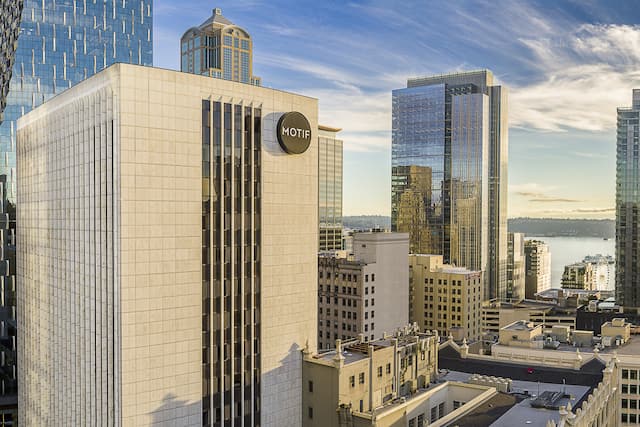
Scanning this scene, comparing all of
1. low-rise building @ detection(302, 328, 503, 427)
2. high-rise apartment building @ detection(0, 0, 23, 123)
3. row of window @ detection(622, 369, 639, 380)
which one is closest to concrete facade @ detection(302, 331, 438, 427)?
low-rise building @ detection(302, 328, 503, 427)

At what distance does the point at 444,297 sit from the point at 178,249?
136 metres

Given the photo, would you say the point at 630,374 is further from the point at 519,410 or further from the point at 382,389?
the point at 382,389

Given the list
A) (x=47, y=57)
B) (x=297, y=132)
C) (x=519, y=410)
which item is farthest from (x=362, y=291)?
(x=47, y=57)

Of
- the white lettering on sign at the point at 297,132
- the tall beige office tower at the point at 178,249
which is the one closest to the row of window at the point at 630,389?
the tall beige office tower at the point at 178,249

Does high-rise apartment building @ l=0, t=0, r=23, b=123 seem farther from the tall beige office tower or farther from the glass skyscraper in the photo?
the glass skyscraper

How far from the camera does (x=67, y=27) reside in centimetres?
12225

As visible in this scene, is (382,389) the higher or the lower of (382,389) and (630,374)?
the higher

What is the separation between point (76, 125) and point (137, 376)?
2596cm

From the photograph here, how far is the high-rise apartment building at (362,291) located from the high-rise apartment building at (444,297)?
39825 mm

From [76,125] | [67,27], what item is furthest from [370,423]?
[67,27]

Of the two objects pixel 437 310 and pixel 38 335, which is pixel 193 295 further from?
pixel 437 310

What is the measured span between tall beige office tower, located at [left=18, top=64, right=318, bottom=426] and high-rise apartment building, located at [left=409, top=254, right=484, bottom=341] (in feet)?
388

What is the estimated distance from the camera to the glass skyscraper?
111m

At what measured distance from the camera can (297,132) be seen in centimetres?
6300
